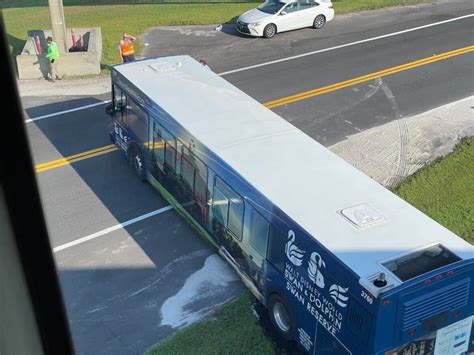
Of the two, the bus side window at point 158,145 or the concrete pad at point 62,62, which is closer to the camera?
the bus side window at point 158,145

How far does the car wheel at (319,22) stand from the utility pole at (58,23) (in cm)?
1005

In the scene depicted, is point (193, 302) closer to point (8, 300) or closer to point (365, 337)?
point (365, 337)

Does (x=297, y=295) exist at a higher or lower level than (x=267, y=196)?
lower

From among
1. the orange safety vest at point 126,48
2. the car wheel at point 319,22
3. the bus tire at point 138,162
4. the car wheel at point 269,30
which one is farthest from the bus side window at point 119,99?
the car wheel at point 319,22

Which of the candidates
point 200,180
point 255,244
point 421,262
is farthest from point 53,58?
point 421,262

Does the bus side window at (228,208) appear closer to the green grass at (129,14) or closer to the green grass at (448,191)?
the green grass at (448,191)

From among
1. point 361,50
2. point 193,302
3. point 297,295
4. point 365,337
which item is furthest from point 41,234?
point 361,50

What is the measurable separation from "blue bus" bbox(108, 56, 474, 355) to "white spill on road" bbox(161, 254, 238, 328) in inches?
21.5

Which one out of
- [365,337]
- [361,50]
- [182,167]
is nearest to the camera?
[365,337]

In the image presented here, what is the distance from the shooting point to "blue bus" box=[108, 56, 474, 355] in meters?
7.77

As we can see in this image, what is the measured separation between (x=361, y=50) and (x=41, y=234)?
22732 mm

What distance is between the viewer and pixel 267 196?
9344mm

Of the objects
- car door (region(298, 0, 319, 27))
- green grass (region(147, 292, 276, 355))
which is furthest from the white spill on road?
car door (region(298, 0, 319, 27))

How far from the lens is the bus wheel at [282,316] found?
9.41 m
